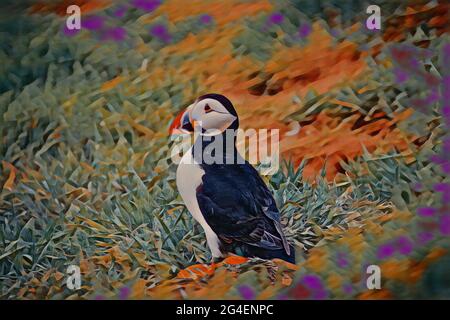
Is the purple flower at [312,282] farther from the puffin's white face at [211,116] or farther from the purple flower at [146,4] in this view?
the purple flower at [146,4]

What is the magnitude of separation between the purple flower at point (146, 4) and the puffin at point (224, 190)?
47cm

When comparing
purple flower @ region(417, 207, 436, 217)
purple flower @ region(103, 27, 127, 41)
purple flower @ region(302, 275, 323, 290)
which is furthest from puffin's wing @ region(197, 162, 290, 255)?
purple flower @ region(103, 27, 127, 41)

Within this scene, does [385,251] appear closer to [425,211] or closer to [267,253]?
[425,211]

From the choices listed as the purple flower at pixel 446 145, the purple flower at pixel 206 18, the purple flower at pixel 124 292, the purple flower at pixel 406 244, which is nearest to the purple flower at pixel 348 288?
the purple flower at pixel 406 244

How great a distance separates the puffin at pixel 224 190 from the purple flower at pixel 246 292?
17 cm

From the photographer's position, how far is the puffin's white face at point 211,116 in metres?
5.48

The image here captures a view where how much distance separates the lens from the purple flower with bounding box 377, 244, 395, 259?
549 centimetres

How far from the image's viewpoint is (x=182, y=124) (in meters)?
5.49

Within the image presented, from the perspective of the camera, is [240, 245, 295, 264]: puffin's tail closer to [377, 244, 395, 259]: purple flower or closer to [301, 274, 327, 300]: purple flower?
[301, 274, 327, 300]: purple flower

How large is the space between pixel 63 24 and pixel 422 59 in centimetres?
167

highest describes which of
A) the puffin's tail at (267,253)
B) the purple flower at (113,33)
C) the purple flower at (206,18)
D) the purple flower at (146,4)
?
the purple flower at (146,4)

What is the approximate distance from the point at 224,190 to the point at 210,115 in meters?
0.36

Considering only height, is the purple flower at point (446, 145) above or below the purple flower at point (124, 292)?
above
